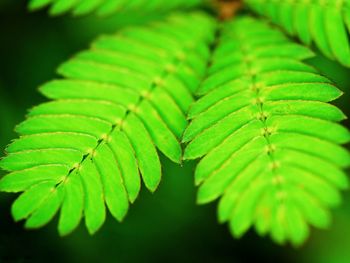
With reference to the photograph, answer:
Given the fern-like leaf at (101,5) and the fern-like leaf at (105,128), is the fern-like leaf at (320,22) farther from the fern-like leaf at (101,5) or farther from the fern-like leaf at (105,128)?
the fern-like leaf at (101,5)

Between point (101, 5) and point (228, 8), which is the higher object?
point (101, 5)

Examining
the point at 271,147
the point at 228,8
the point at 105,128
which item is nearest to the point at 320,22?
the point at 228,8

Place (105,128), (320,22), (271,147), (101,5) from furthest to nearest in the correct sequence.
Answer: (101,5), (320,22), (105,128), (271,147)

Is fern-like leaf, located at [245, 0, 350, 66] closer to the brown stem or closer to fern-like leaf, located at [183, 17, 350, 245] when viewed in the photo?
fern-like leaf, located at [183, 17, 350, 245]

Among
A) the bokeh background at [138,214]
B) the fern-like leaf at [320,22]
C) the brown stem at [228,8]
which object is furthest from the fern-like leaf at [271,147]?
the bokeh background at [138,214]

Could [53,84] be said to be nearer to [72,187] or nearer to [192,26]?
[72,187]

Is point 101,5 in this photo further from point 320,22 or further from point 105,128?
point 320,22
